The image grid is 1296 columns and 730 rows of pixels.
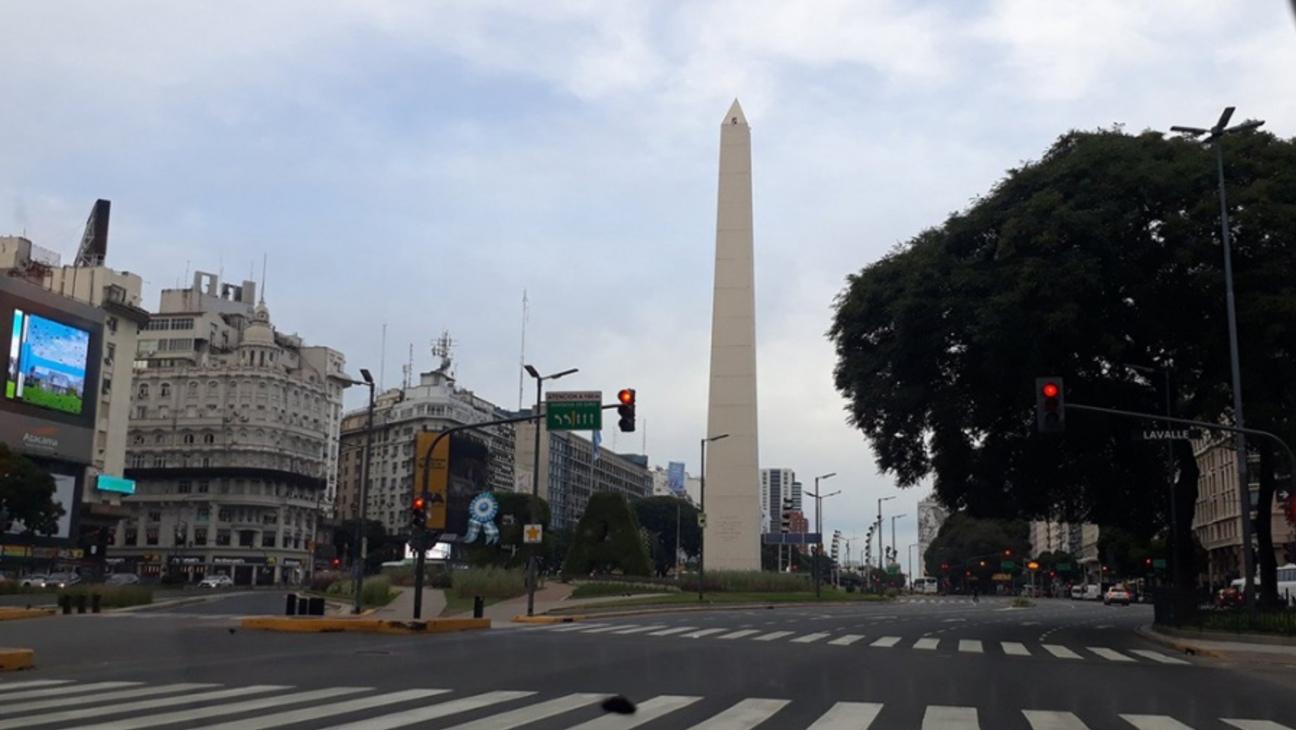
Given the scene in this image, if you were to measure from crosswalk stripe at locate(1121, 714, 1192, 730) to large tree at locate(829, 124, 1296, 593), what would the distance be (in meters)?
19.2

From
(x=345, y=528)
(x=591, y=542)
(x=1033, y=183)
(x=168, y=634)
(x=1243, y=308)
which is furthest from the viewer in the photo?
(x=345, y=528)

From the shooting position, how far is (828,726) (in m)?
12.0

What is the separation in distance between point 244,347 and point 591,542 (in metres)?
68.8

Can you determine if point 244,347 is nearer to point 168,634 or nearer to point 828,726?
point 168,634

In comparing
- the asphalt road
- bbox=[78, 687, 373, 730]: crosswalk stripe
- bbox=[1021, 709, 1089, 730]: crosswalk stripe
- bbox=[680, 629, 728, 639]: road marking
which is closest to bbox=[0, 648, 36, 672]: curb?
the asphalt road

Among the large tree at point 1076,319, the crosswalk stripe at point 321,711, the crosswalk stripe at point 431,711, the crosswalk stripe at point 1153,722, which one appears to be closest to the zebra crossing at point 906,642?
the large tree at point 1076,319

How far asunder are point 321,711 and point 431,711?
3.78 feet

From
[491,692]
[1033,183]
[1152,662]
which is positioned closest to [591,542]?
[1033,183]

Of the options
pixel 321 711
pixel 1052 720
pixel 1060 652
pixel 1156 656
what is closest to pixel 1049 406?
pixel 1060 652

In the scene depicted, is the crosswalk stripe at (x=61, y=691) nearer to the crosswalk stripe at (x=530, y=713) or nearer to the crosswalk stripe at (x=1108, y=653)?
the crosswalk stripe at (x=530, y=713)

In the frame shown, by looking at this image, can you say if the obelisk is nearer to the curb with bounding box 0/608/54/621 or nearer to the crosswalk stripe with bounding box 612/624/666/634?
the crosswalk stripe with bounding box 612/624/666/634

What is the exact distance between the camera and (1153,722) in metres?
13.1

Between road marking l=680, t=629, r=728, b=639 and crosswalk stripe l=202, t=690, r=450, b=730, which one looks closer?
crosswalk stripe l=202, t=690, r=450, b=730

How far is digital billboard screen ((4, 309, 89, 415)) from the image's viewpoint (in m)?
74.1
